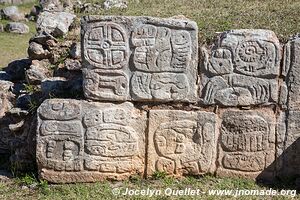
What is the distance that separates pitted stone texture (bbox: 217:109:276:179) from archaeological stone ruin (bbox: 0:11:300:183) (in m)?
0.01

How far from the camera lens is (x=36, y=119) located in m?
5.82

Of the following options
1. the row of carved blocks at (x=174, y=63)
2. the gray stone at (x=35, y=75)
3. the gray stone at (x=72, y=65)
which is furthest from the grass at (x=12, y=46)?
the row of carved blocks at (x=174, y=63)

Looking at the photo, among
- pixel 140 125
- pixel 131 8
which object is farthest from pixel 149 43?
pixel 131 8

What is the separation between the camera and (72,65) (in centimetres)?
669

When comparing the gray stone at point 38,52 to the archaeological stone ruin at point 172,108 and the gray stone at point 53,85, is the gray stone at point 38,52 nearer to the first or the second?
the gray stone at point 53,85

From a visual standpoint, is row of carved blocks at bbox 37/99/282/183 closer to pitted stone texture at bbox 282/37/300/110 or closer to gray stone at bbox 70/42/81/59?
pitted stone texture at bbox 282/37/300/110

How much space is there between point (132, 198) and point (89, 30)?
5.94 ft

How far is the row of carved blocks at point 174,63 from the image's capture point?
538 cm

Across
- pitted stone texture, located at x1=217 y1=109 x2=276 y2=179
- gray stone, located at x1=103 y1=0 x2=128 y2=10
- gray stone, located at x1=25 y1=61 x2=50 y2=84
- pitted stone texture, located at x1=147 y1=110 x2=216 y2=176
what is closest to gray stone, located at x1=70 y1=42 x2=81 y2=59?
gray stone, located at x1=25 y1=61 x2=50 y2=84

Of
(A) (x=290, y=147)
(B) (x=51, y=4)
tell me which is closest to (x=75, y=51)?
(A) (x=290, y=147)

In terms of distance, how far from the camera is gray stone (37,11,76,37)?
8.09m

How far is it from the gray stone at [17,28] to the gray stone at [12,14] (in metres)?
1.44

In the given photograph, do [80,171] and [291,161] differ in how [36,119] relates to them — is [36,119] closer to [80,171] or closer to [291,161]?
[80,171]

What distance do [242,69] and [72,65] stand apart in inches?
92.2
